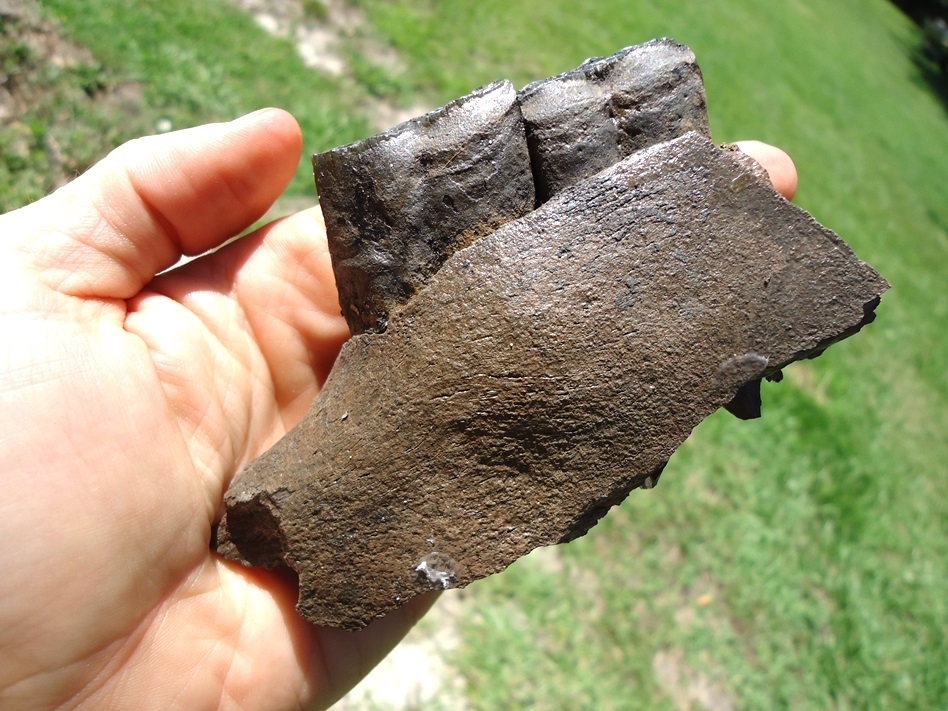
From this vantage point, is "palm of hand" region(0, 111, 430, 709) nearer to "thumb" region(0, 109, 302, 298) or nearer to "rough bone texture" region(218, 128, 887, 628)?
"thumb" region(0, 109, 302, 298)

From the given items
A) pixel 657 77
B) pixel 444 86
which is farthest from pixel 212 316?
pixel 444 86

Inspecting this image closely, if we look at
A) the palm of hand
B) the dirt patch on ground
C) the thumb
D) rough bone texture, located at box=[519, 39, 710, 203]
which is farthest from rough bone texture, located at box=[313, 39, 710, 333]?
the dirt patch on ground

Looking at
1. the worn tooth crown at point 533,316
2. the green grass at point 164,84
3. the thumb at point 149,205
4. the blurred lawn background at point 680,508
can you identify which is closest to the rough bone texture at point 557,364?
the worn tooth crown at point 533,316

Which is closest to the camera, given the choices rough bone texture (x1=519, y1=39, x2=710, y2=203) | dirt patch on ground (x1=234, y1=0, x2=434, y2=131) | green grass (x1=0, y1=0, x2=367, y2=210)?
rough bone texture (x1=519, y1=39, x2=710, y2=203)

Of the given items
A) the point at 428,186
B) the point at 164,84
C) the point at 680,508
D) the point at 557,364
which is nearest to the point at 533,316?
the point at 557,364

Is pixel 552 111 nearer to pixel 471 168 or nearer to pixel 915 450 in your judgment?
pixel 471 168

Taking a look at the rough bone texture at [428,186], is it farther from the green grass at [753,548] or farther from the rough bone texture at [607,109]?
the green grass at [753,548]
